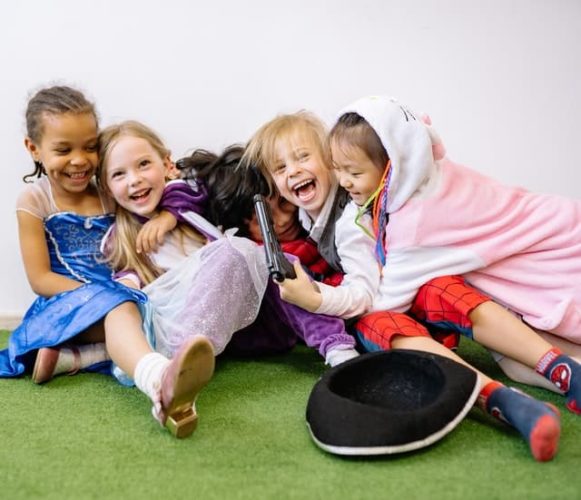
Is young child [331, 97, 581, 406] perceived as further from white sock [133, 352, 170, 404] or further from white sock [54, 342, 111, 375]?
white sock [54, 342, 111, 375]

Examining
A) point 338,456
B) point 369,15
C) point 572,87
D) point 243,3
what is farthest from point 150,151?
point 572,87

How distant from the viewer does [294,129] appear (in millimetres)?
1356

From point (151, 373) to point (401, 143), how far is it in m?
0.59

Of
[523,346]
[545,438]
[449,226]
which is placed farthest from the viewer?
[449,226]

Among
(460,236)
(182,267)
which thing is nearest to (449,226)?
(460,236)

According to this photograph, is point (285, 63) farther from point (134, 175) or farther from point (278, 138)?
point (134, 175)

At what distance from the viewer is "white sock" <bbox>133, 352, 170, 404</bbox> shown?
0.92 meters

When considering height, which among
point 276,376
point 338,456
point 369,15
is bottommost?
point 276,376

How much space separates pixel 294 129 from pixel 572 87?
838 mm

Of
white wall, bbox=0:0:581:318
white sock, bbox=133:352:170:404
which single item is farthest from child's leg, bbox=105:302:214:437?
white wall, bbox=0:0:581:318

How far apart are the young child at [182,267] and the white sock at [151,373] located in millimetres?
100

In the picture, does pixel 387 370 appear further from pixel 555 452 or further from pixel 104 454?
pixel 104 454

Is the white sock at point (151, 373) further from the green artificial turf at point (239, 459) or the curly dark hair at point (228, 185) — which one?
the curly dark hair at point (228, 185)

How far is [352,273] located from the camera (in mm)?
1229
